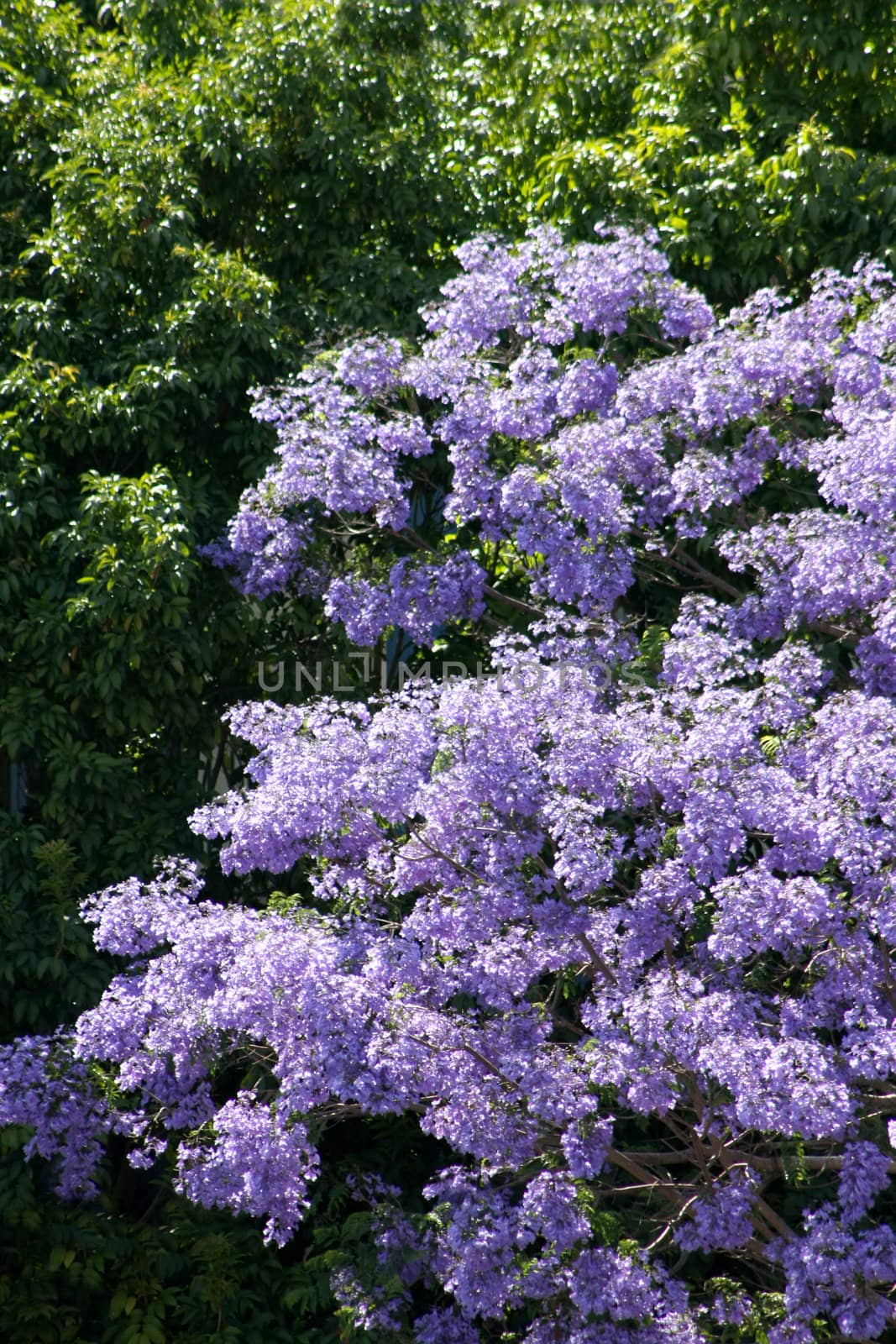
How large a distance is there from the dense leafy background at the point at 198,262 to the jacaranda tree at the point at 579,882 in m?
0.59

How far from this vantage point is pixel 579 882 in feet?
14.5

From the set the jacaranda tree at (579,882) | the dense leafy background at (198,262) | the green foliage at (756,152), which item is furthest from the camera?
the green foliage at (756,152)

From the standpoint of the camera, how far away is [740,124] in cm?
718

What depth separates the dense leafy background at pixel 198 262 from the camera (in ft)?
20.5

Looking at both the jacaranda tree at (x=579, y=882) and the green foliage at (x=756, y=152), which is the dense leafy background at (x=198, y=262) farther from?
the jacaranda tree at (x=579, y=882)

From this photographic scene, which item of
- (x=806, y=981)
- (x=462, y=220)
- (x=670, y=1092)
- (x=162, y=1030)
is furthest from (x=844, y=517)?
(x=462, y=220)

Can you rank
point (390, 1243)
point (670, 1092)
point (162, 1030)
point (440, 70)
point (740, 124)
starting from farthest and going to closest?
point (440, 70), point (740, 124), point (390, 1243), point (162, 1030), point (670, 1092)

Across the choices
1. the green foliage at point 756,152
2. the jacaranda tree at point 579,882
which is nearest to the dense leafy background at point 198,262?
the green foliage at point 756,152

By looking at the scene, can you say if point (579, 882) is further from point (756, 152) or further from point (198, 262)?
point (756, 152)

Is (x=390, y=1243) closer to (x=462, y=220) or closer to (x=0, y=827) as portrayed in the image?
(x=0, y=827)

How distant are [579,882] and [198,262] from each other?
375cm

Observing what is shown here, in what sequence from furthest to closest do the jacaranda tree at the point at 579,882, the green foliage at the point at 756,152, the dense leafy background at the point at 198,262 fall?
the green foliage at the point at 756,152, the dense leafy background at the point at 198,262, the jacaranda tree at the point at 579,882

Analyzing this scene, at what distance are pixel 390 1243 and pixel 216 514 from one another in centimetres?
316

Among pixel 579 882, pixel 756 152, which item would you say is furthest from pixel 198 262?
pixel 579 882
